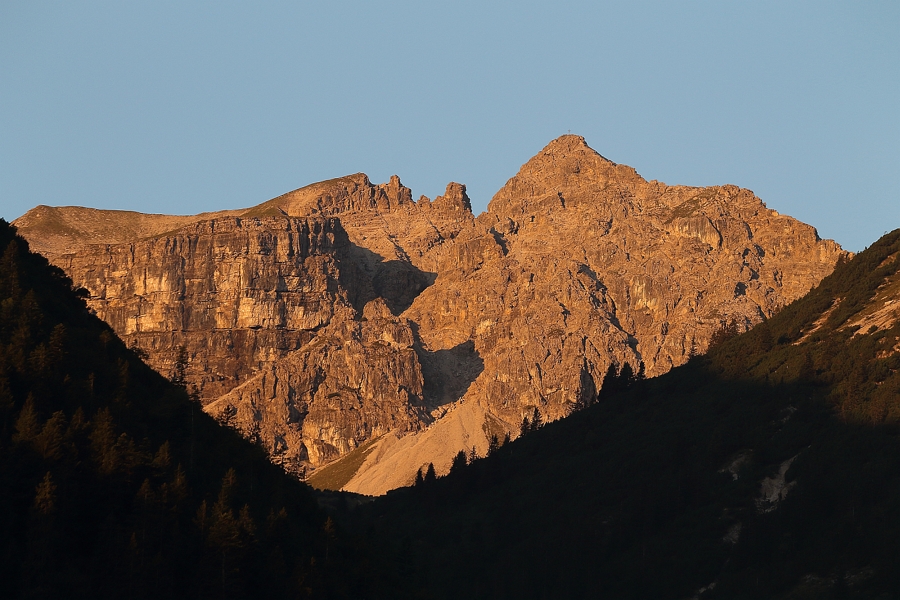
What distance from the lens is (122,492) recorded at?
396 feet

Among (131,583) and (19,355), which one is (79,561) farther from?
(19,355)

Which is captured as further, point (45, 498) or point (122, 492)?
point (122, 492)

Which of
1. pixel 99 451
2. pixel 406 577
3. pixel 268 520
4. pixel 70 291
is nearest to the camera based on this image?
pixel 99 451

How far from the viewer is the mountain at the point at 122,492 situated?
367 ft

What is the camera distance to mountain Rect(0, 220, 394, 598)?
111812mm

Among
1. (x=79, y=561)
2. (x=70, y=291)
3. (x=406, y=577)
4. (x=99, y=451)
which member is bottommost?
(x=406, y=577)

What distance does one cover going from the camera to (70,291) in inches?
6398

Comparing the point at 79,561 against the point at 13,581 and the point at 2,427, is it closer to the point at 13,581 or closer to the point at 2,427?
the point at 13,581

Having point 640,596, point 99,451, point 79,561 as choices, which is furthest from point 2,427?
point 640,596

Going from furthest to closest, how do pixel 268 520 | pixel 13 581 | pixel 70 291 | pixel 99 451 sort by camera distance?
pixel 70 291 → pixel 268 520 → pixel 99 451 → pixel 13 581

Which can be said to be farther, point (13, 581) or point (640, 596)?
point (640, 596)

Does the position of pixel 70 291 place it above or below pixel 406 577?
above

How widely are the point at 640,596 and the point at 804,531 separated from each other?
2210 cm

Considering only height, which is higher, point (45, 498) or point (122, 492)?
point (45, 498)
